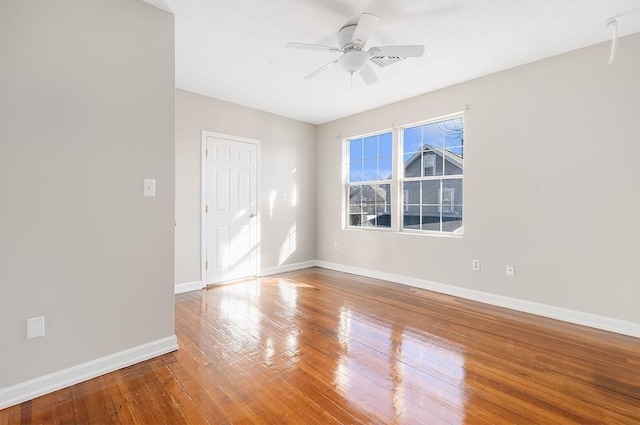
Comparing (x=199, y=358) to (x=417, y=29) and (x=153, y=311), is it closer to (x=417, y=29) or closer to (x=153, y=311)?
(x=153, y=311)

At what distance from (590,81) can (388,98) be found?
7.19ft

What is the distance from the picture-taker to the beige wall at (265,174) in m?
4.05

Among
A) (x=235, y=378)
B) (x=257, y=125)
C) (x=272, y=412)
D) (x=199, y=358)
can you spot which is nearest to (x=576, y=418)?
(x=272, y=412)

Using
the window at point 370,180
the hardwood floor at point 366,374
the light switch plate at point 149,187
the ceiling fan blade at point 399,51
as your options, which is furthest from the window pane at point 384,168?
the light switch plate at point 149,187

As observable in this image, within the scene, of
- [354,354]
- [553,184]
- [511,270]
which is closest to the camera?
[354,354]

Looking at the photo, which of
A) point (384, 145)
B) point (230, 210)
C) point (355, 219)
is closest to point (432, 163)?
point (384, 145)

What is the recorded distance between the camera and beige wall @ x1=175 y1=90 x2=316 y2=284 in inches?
159

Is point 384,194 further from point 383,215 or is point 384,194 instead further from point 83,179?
point 83,179

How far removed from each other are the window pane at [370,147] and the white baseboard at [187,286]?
3236 millimetres

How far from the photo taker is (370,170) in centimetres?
504

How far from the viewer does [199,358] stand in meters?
2.29

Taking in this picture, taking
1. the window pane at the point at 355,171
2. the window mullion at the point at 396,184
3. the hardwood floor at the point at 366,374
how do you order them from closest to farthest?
the hardwood floor at the point at 366,374, the window mullion at the point at 396,184, the window pane at the point at 355,171

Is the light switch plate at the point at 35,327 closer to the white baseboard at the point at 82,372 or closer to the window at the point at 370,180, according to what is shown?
the white baseboard at the point at 82,372

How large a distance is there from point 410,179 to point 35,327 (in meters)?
4.18
